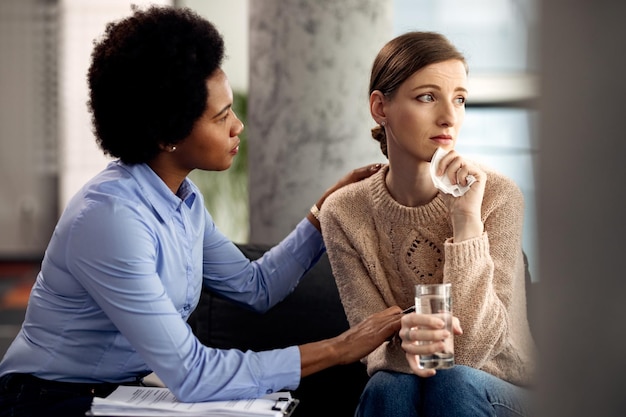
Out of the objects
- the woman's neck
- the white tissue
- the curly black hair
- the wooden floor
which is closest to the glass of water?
the white tissue

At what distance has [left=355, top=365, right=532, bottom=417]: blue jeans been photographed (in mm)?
1704

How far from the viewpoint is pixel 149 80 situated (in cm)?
182

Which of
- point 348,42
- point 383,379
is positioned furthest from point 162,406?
point 348,42

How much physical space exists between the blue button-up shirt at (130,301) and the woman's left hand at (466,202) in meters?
0.43

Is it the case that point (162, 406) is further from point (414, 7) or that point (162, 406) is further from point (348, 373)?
point (414, 7)

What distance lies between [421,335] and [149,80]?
2.58ft

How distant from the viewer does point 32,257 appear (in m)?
7.95

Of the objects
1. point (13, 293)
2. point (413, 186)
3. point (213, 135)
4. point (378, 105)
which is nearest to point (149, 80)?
point (213, 135)

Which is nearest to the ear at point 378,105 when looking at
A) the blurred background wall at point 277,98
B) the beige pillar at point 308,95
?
the blurred background wall at point 277,98

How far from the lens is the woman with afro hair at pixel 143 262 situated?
5.55 ft

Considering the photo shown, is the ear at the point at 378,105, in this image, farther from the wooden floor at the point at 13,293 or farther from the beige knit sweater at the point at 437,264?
the wooden floor at the point at 13,293

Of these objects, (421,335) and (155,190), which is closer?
(421,335)

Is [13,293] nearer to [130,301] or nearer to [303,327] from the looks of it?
[303,327]

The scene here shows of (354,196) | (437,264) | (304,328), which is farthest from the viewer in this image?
(304,328)
